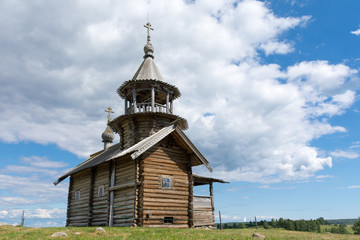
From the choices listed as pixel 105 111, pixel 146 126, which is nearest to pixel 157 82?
pixel 146 126

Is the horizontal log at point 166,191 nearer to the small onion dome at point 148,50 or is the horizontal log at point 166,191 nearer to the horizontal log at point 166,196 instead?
the horizontal log at point 166,196

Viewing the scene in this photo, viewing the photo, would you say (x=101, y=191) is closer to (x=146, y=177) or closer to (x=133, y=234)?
(x=146, y=177)

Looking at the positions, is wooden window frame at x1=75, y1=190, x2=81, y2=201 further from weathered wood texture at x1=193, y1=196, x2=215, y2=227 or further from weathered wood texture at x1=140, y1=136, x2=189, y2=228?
weathered wood texture at x1=193, y1=196, x2=215, y2=227

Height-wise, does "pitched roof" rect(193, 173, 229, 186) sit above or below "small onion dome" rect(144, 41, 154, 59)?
below

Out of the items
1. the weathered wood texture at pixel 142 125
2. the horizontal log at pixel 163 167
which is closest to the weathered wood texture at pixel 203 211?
the horizontal log at pixel 163 167

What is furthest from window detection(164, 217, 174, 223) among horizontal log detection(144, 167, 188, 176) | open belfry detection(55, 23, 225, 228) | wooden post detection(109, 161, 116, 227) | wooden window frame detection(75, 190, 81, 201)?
wooden window frame detection(75, 190, 81, 201)

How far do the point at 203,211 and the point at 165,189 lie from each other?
530cm

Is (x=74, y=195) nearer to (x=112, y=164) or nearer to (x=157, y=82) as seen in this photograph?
(x=112, y=164)

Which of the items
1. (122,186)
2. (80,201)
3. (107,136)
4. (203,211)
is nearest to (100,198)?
(122,186)

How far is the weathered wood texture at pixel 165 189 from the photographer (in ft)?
68.5

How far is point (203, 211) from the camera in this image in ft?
83.5

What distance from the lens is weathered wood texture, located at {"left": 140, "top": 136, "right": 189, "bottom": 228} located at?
2088 centimetres

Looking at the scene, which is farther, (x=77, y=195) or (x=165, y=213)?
(x=77, y=195)

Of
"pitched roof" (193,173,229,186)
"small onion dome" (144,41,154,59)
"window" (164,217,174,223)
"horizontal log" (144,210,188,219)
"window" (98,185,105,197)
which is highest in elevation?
"small onion dome" (144,41,154,59)
